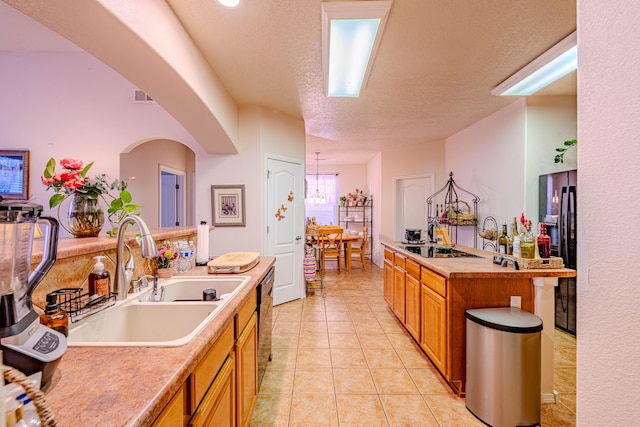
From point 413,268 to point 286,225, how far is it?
1937 millimetres

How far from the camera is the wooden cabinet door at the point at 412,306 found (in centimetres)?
263

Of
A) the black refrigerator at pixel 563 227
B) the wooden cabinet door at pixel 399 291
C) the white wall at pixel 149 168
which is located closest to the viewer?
the black refrigerator at pixel 563 227

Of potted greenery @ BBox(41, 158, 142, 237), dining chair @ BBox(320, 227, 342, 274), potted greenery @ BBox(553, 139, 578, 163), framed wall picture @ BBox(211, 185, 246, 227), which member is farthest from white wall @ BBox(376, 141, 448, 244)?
potted greenery @ BBox(41, 158, 142, 237)

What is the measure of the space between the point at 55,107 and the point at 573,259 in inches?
230

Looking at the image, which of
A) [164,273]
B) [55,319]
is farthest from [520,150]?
[55,319]

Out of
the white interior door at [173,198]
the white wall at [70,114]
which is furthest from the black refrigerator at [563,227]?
the white interior door at [173,198]

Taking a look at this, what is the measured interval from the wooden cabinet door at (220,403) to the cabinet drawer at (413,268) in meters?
1.79

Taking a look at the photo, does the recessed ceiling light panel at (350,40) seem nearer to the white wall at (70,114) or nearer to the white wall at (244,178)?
the white wall at (244,178)

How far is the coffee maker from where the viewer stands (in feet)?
2.15

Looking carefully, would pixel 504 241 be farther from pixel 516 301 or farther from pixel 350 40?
pixel 350 40

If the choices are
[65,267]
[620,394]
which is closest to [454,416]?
[620,394]

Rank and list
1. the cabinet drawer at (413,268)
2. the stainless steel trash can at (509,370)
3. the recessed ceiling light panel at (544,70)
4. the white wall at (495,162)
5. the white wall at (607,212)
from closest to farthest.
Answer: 1. the white wall at (607,212)
2. the stainless steel trash can at (509,370)
3. the recessed ceiling light panel at (544,70)
4. the cabinet drawer at (413,268)
5. the white wall at (495,162)

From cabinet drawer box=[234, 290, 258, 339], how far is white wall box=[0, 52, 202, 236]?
2.67 metres

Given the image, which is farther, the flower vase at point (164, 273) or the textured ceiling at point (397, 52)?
the textured ceiling at point (397, 52)
